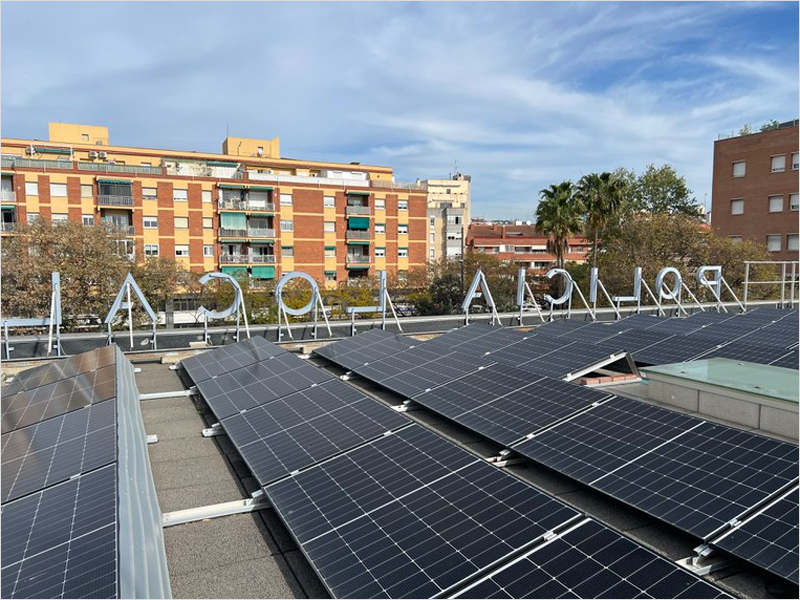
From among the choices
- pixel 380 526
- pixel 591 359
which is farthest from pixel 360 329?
pixel 380 526

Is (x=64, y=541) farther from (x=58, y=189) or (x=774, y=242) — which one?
(x=774, y=242)

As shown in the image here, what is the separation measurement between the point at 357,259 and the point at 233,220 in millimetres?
15954

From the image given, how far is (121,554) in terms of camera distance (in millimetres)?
4484

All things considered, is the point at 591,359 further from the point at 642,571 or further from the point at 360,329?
the point at 360,329

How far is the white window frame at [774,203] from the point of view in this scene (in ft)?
196

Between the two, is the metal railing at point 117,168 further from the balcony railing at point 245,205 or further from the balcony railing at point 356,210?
the balcony railing at point 356,210

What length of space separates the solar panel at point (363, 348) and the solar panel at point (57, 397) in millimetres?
5697

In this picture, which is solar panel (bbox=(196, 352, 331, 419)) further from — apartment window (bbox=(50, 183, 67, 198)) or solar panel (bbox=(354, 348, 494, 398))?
apartment window (bbox=(50, 183, 67, 198))

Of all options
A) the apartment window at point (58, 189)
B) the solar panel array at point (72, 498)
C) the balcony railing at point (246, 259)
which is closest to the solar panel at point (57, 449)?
the solar panel array at point (72, 498)

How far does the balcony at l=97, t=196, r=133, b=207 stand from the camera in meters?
60.6

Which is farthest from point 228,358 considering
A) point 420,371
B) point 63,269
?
point 63,269

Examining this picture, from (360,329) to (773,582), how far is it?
1793 centimetres

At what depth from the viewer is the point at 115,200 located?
60.9 m

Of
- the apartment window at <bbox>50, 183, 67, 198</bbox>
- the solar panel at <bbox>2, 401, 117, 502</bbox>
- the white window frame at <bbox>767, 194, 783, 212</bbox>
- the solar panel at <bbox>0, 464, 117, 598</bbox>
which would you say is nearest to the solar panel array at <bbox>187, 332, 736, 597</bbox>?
the solar panel at <bbox>0, 464, 117, 598</bbox>
